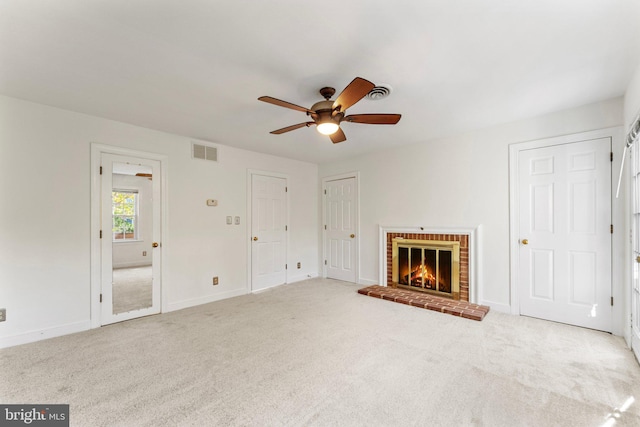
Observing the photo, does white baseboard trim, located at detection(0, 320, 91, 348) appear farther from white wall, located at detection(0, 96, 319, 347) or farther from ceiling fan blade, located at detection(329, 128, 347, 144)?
ceiling fan blade, located at detection(329, 128, 347, 144)

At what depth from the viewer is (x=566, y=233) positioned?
310cm

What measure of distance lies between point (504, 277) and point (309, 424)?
3.07 meters

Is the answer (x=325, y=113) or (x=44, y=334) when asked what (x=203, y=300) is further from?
(x=325, y=113)

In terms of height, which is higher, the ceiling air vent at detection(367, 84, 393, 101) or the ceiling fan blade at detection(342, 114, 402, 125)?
the ceiling air vent at detection(367, 84, 393, 101)

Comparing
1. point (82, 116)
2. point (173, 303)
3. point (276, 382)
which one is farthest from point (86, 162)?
point (276, 382)

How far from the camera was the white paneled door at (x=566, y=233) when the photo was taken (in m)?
2.90

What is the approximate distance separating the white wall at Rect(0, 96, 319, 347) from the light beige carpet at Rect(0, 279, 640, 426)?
368mm

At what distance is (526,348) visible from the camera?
256 centimetres

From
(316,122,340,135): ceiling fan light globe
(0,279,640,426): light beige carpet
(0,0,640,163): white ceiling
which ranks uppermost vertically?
(0,0,640,163): white ceiling

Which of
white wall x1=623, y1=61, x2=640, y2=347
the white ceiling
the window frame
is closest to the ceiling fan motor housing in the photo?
the white ceiling

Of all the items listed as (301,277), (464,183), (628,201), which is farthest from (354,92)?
(301,277)

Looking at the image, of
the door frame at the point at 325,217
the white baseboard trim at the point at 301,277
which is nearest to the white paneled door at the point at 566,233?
the door frame at the point at 325,217

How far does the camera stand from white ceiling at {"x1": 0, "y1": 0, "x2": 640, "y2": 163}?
1.60 meters

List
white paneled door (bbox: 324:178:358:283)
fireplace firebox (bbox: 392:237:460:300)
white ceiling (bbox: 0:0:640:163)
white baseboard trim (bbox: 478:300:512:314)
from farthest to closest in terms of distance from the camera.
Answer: white paneled door (bbox: 324:178:358:283)
fireplace firebox (bbox: 392:237:460:300)
white baseboard trim (bbox: 478:300:512:314)
white ceiling (bbox: 0:0:640:163)
